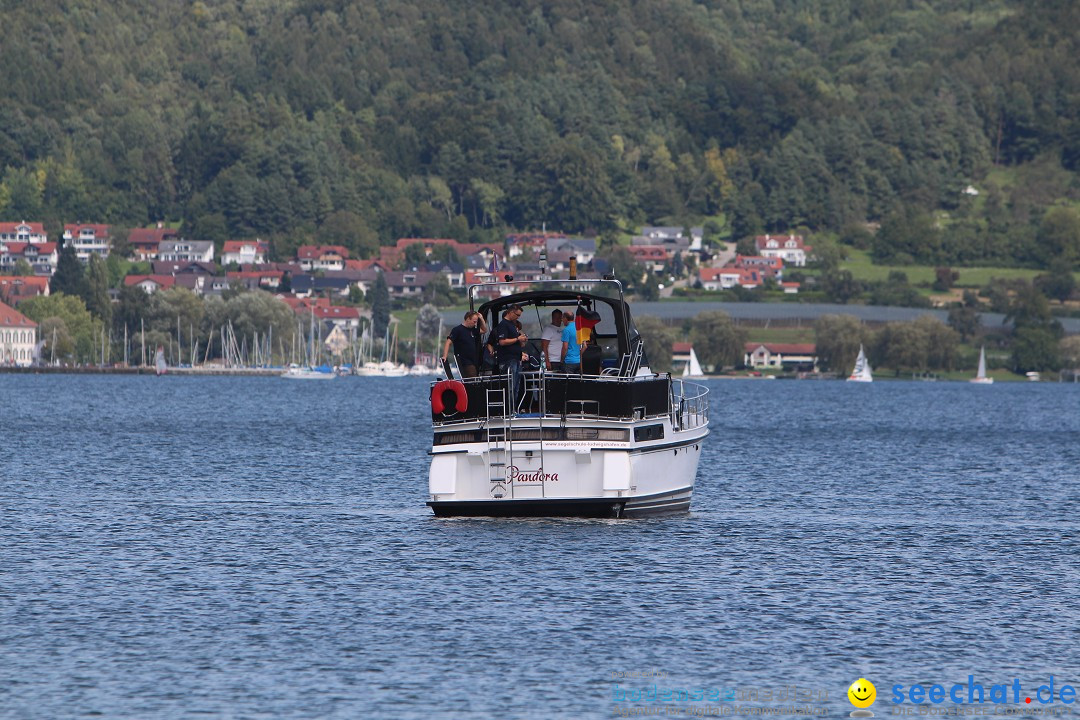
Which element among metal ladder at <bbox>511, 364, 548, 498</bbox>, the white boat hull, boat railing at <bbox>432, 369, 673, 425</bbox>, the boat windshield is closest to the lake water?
the white boat hull

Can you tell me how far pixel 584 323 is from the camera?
41.6 meters

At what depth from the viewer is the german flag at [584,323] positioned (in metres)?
41.5

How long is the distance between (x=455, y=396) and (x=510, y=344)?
1550 mm

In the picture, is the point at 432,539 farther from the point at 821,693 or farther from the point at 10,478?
the point at 10,478

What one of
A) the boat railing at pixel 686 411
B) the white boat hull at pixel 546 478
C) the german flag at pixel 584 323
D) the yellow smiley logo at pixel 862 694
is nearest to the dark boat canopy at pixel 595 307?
the german flag at pixel 584 323

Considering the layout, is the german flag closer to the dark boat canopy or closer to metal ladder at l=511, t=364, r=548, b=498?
the dark boat canopy

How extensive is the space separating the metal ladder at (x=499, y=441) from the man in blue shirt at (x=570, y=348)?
1.72 meters

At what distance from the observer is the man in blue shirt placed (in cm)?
4059

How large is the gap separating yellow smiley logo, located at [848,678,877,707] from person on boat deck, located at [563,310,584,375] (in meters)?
14.6

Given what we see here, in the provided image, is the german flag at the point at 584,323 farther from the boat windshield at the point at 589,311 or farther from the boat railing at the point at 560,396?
the boat railing at the point at 560,396

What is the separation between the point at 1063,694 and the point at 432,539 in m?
16.8

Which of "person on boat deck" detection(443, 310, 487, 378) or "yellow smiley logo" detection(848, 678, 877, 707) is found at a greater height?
"person on boat deck" detection(443, 310, 487, 378)

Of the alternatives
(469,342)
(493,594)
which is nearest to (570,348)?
(469,342)

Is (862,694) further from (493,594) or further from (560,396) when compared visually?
(560,396)
